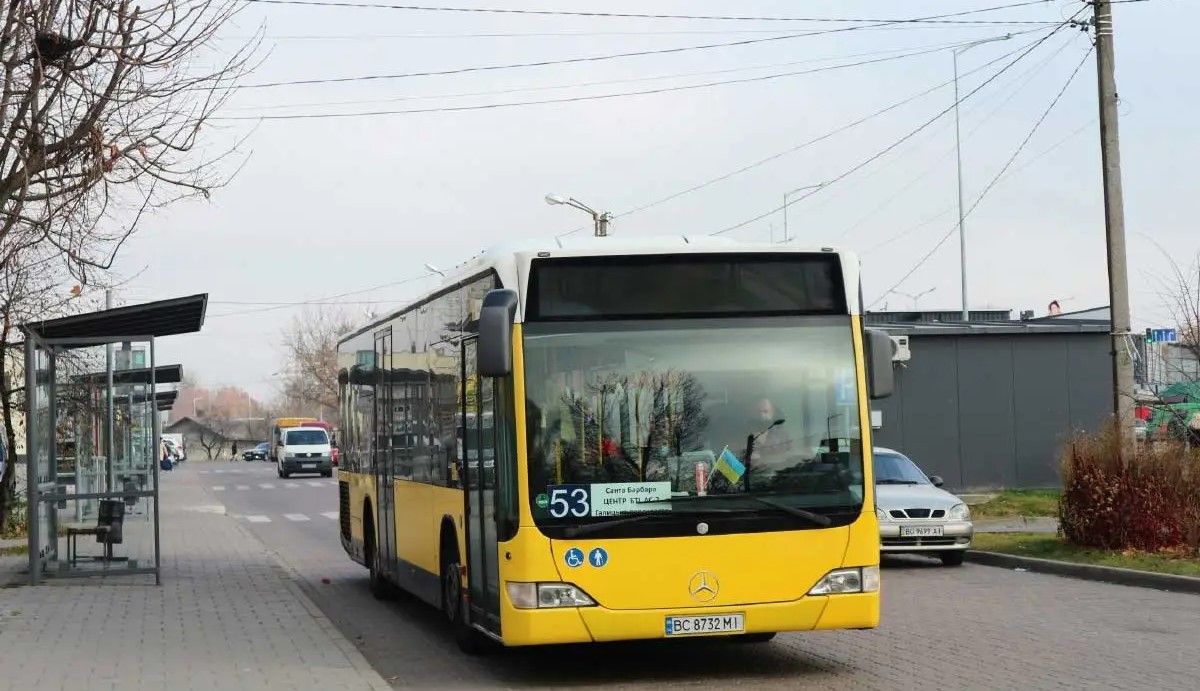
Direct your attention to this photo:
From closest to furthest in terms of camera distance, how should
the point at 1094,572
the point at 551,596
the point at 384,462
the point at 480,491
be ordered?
the point at 551,596, the point at 480,491, the point at 384,462, the point at 1094,572

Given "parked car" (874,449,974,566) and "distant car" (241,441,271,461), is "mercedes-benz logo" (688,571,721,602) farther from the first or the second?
"distant car" (241,441,271,461)

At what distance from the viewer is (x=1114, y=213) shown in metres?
18.6

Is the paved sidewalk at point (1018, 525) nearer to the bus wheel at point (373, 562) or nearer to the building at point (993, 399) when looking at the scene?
the building at point (993, 399)

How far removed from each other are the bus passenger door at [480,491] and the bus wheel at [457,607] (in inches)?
12.4

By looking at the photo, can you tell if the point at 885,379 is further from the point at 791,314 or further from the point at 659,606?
the point at 659,606

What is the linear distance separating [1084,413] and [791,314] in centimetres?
2722

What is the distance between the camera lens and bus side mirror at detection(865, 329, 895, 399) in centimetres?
1002

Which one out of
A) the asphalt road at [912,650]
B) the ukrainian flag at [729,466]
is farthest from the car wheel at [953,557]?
the ukrainian flag at [729,466]

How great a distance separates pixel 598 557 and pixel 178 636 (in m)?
4.69

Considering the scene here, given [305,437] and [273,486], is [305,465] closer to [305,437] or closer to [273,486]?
[305,437]

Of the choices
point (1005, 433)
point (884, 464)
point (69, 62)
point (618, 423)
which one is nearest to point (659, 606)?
point (618, 423)

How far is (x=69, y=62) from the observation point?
1252 cm

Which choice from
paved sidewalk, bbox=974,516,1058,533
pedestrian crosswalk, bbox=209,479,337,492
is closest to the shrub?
paved sidewalk, bbox=974,516,1058,533

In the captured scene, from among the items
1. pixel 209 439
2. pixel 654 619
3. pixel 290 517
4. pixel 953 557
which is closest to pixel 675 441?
pixel 654 619
